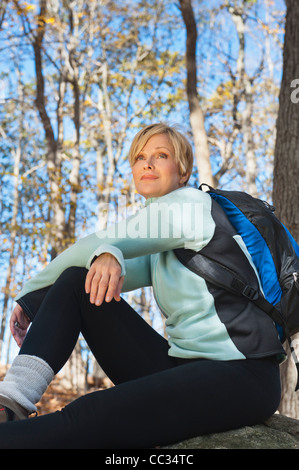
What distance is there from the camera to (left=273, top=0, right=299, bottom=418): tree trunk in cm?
389

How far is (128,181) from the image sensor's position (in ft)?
42.8

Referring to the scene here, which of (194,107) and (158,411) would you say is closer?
(158,411)

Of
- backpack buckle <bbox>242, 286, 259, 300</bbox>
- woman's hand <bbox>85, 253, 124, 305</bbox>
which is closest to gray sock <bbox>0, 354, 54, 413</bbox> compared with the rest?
woman's hand <bbox>85, 253, 124, 305</bbox>

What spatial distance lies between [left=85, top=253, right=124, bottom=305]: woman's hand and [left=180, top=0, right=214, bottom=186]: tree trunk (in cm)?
475

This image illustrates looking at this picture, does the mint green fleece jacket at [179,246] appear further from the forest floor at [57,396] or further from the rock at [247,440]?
the forest floor at [57,396]

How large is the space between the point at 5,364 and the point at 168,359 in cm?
1276

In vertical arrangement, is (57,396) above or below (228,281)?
below

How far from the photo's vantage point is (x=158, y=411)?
1.56 metres

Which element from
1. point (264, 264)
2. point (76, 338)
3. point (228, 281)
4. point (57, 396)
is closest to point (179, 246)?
point (228, 281)

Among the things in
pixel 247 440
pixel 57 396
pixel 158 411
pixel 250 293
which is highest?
pixel 250 293

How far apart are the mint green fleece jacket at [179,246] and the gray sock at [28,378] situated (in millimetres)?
392

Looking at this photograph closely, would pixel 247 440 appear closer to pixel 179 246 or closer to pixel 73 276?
pixel 179 246

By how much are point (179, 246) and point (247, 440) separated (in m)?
0.68
